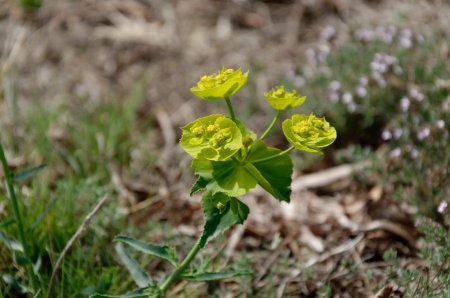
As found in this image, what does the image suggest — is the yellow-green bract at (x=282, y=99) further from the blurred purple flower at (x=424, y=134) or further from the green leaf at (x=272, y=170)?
the blurred purple flower at (x=424, y=134)

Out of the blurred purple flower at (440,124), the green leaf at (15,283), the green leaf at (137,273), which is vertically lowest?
the blurred purple flower at (440,124)

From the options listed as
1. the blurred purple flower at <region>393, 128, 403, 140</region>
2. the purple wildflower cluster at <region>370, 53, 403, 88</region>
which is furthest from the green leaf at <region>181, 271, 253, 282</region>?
the purple wildflower cluster at <region>370, 53, 403, 88</region>

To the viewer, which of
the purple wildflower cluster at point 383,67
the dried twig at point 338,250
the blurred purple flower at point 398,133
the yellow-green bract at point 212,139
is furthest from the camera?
the purple wildflower cluster at point 383,67

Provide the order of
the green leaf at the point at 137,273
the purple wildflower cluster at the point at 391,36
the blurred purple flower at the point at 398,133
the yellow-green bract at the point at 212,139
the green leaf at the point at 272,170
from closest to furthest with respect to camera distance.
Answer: the yellow-green bract at the point at 212,139 → the green leaf at the point at 272,170 → the green leaf at the point at 137,273 → the blurred purple flower at the point at 398,133 → the purple wildflower cluster at the point at 391,36

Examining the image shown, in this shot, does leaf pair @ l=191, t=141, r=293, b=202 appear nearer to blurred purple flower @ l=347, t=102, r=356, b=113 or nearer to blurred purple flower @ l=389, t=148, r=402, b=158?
blurred purple flower @ l=389, t=148, r=402, b=158

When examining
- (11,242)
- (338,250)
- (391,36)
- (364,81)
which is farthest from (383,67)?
(11,242)

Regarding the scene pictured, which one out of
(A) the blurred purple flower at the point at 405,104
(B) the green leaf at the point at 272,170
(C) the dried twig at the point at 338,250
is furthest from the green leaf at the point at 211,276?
(A) the blurred purple flower at the point at 405,104
